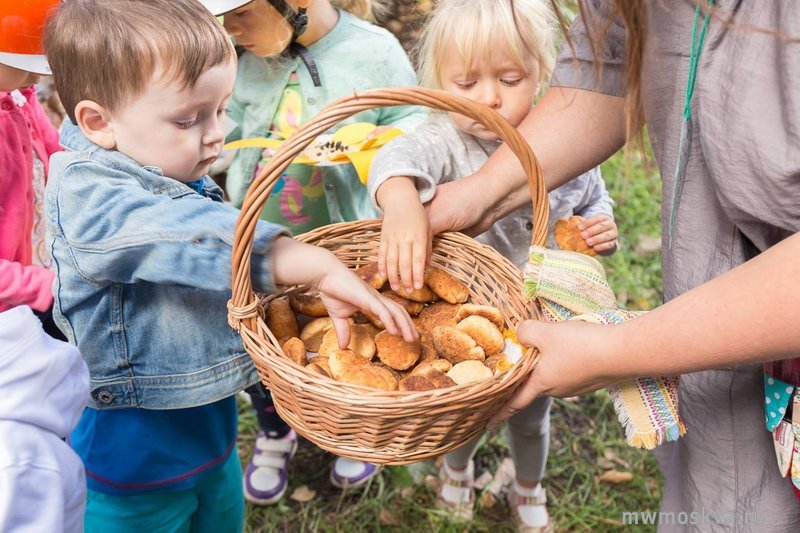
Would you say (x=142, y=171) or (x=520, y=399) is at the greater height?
(x=142, y=171)

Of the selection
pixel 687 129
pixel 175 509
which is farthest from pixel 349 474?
pixel 687 129

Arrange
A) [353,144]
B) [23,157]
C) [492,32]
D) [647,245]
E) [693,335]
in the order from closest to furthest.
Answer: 1. [693,335]
2. [492,32]
3. [23,157]
4. [353,144]
5. [647,245]

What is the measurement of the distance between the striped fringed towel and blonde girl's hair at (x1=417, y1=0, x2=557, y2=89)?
604mm

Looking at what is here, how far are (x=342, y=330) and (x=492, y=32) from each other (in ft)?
2.77

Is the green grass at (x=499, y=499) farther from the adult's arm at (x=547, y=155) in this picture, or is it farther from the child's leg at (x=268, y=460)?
the adult's arm at (x=547, y=155)

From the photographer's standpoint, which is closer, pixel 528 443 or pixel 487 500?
pixel 528 443

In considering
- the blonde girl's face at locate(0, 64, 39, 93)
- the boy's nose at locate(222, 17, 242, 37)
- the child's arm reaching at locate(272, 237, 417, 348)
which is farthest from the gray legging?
the blonde girl's face at locate(0, 64, 39, 93)

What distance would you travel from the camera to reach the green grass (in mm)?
2266

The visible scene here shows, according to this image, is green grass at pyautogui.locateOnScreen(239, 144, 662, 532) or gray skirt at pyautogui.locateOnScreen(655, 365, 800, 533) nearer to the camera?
gray skirt at pyautogui.locateOnScreen(655, 365, 800, 533)

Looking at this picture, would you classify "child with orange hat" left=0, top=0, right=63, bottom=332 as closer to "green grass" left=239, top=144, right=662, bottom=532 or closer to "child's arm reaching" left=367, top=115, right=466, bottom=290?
"child's arm reaching" left=367, top=115, right=466, bottom=290

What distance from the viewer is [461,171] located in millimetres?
1823

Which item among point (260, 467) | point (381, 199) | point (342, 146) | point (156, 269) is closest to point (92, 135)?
point (156, 269)

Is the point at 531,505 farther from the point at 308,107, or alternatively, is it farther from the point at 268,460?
the point at 308,107

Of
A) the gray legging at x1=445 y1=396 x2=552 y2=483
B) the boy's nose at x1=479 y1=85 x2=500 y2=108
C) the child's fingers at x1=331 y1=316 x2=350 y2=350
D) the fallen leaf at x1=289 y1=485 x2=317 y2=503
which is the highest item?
the boy's nose at x1=479 y1=85 x2=500 y2=108
